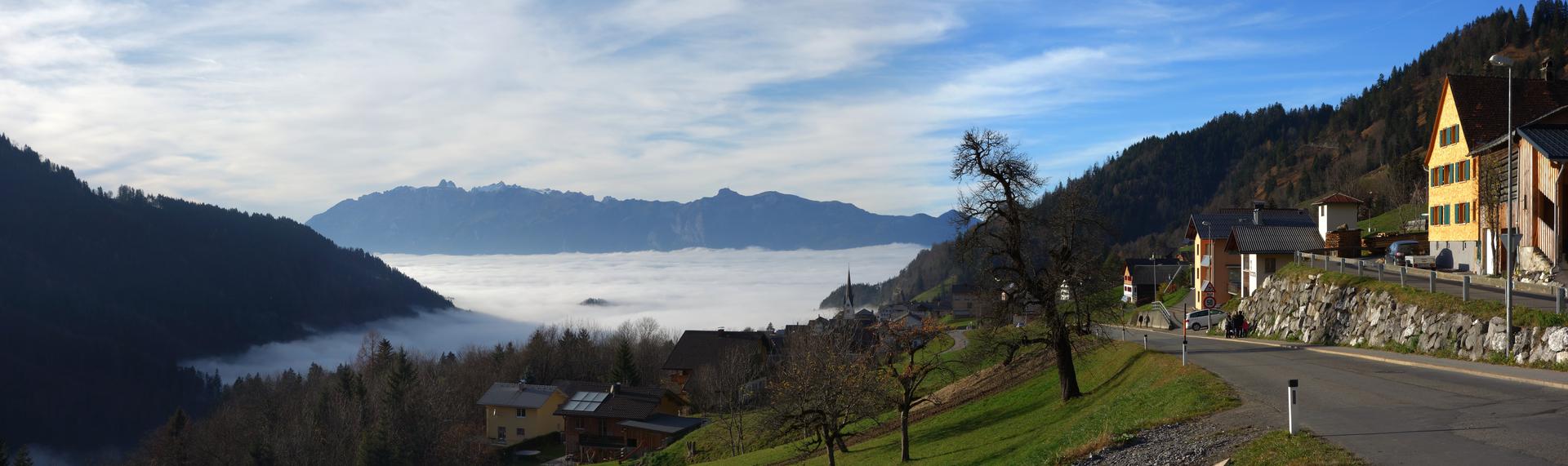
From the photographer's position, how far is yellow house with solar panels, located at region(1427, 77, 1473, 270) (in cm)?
3975

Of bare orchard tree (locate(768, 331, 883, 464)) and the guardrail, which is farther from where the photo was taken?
bare orchard tree (locate(768, 331, 883, 464))

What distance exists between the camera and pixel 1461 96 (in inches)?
1597

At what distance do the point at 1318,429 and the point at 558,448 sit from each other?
253 ft

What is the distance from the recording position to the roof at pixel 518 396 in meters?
87.0

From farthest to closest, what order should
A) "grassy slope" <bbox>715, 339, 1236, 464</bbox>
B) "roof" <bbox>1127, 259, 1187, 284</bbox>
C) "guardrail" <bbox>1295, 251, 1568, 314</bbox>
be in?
"roof" <bbox>1127, 259, 1187, 284</bbox> < "guardrail" <bbox>1295, 251, 1568, 314</bbox> < "grassy slope" <bbox>715, 339, 1236, 464</bbox>

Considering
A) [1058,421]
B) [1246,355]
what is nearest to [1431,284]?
[1246,355]

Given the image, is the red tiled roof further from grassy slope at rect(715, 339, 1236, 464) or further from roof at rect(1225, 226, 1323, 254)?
grassy slope at rect(715, 339, 1236, 464)

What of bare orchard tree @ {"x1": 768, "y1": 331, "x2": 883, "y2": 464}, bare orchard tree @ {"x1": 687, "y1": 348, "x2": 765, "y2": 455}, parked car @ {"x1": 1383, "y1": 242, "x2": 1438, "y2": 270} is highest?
parked car @ {"x1": 1383, "y1": 242, "x2": 1438, "y2": 270}

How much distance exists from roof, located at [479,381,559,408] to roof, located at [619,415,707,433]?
1359cm

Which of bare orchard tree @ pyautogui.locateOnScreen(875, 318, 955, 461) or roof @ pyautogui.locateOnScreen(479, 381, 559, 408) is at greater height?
bare orchard tree @ pyautogui.locateOnScreen(875, 318, 955, 461)

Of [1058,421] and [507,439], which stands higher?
[1058,421]

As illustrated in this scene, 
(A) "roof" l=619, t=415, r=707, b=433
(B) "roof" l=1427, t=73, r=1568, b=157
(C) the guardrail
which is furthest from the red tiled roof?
(A) "roof" l=619, t=415, r=707, b=433

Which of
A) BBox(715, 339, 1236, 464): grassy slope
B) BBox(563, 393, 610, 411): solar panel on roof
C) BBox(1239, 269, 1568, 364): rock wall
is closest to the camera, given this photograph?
BBox(715, 339, 1236, 464): grassy slope

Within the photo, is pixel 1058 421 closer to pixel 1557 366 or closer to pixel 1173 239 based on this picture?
pixel 1557 366
